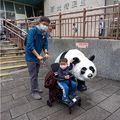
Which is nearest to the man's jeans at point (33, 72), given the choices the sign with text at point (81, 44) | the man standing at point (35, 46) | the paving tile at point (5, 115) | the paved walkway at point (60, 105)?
the man standing at point (35, 46)

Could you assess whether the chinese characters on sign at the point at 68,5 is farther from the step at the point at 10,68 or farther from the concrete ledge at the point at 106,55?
the step at the point at 10,68

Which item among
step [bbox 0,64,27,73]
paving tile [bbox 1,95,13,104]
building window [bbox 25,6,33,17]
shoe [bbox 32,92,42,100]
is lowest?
paving tile [bbox 1,95,13,104]

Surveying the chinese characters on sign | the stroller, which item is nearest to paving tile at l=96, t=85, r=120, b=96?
the stroller

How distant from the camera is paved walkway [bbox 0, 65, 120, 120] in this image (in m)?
2.55

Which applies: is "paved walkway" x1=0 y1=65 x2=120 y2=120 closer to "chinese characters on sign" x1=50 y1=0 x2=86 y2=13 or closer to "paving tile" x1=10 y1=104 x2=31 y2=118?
"paving tile" x1=10 y1=104 x2=31 y2=118

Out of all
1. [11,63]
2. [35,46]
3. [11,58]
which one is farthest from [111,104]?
[11,58]

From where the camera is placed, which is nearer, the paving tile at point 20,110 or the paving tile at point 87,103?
the paving tile at point 20,110

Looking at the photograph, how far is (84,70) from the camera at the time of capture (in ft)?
9.37

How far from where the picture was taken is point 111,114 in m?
2.58

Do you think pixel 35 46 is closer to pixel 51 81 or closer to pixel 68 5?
pixel 51 81

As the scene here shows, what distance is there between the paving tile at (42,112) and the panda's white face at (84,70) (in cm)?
76

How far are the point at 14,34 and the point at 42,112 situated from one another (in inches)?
218

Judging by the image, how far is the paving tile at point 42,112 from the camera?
2.55 metres

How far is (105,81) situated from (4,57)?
13.7 ft
